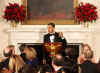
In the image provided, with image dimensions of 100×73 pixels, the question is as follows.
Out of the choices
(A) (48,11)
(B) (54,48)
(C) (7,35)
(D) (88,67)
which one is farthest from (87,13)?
(D) (88,67)

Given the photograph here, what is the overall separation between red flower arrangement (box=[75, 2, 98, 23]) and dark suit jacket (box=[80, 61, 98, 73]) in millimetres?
3840

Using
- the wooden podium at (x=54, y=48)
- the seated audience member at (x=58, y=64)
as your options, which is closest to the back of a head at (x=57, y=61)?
the seated audience member at (x=58, y=64)

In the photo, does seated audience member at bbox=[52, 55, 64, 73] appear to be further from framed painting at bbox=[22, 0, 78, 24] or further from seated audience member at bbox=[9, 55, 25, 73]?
framed painting at bbox=[22, 0, 78, 24]

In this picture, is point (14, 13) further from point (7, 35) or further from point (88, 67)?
point (88, 67)

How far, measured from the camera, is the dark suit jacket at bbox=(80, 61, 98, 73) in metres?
4.33

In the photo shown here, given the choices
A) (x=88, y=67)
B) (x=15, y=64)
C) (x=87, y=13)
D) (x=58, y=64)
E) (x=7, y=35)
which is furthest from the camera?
(x=7, y=35)

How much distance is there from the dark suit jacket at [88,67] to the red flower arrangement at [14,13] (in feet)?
14.0

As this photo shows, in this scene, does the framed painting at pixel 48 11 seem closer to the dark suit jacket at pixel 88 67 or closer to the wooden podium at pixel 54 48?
the wooden podium at pixel 54 48

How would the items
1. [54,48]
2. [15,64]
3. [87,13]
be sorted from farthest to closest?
[87,13]
[54,48]
[15,64]

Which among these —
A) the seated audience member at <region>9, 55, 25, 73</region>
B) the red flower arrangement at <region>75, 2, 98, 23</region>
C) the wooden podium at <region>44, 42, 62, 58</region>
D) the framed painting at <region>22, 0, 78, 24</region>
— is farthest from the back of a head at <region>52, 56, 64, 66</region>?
the framed painting at <region>22, 0, 78, 24</region>

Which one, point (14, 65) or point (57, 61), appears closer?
point (57, 61)

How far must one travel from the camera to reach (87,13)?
318 inches

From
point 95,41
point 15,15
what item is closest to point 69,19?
point 95,41

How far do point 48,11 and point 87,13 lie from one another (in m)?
1.50
